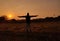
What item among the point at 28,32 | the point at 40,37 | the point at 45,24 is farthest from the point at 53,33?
the point at 45,24

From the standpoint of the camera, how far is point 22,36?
774 centimetres

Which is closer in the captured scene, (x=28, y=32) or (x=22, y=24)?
(x=28, y=32)

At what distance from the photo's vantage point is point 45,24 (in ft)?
30.9

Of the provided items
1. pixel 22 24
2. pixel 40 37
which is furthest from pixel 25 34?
pixel 22 24

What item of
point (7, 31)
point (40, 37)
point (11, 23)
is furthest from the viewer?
point (11, 23)

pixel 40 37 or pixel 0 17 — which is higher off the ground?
pixel 0 17

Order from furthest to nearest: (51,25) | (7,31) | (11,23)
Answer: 1. (11,23)
2. (51,25)
3. (7,31)

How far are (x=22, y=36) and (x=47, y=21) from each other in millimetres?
2581

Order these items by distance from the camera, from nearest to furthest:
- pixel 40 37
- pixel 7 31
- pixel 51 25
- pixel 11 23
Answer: pixel 40 37
pixel 7 31
pixel 51 25
pixel 11 23

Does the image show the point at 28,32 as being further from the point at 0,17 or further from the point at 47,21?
the point at 0,17

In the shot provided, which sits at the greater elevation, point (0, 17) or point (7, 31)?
point (0, 17)

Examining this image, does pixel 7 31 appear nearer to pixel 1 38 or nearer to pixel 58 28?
pixel 1 38

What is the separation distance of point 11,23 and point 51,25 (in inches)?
83.3

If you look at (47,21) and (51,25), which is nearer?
(51,25)
